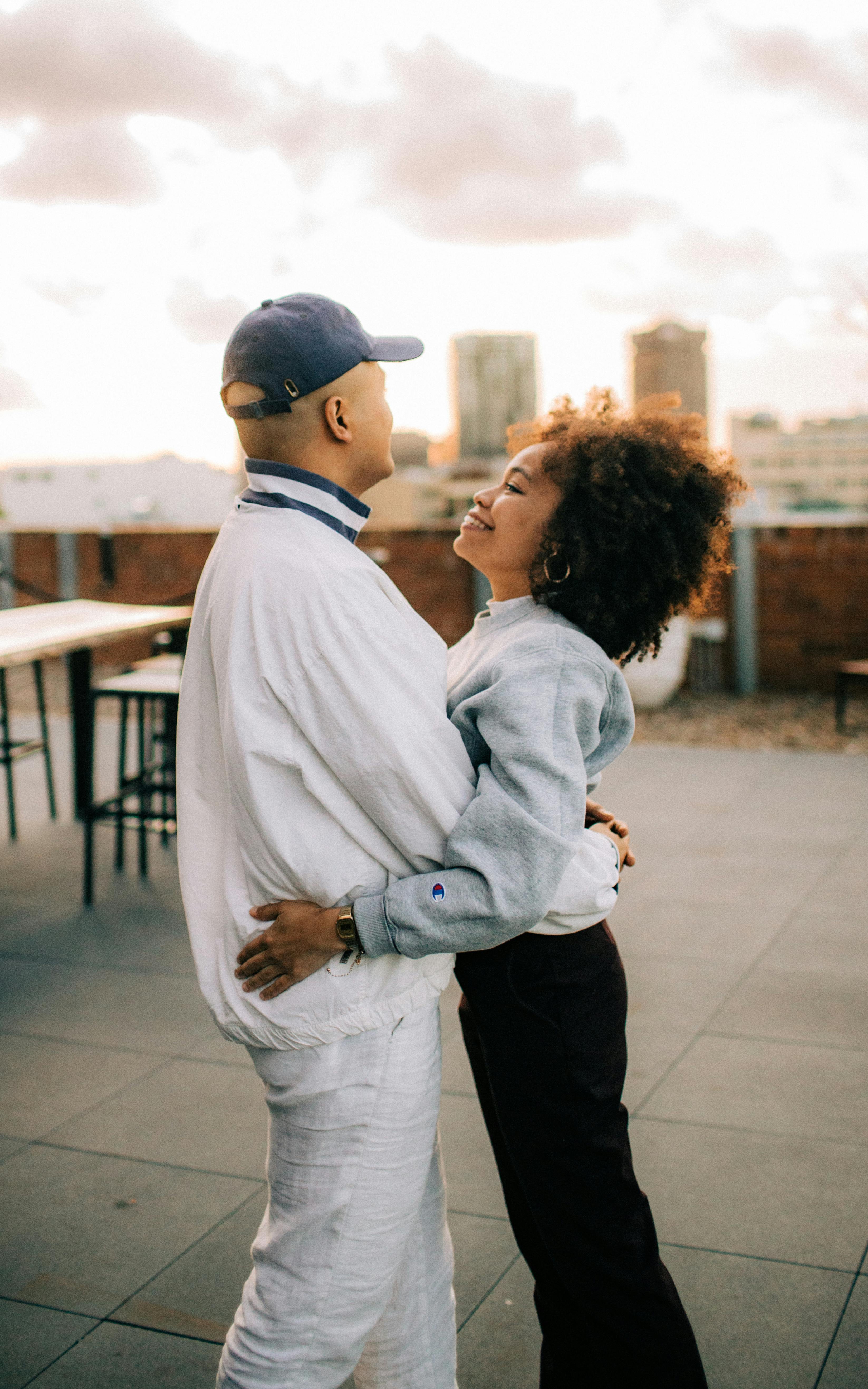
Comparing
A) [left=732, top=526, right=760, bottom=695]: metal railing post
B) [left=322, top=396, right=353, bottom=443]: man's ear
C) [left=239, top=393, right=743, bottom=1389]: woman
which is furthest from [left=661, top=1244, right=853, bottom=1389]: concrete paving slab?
[left=732, top=526, right=760, bottom=695]: metal railing post

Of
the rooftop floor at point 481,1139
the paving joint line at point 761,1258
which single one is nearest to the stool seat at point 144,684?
the rooftop floor at point 481,1139

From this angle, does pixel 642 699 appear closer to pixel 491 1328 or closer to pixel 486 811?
pixel 491 1328

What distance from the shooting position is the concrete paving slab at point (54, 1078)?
321 cm

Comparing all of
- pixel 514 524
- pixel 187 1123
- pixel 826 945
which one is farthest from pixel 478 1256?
pixel 826 945

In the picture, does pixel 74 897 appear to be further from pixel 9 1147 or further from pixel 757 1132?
pixel 757 1132

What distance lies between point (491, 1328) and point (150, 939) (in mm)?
2643

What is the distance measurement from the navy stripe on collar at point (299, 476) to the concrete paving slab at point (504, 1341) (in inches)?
60.7

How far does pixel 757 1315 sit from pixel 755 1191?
1.49 feet

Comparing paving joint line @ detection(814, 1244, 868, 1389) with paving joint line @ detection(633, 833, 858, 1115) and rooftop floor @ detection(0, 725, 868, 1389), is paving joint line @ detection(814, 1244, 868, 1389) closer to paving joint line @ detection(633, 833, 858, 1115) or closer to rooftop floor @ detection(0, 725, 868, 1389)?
rooftop floor @ detection(0, 725, 868, 1389)

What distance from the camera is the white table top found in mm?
4699

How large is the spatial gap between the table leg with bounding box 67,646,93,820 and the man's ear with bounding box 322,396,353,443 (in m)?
4.90

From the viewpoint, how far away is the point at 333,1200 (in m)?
1.49

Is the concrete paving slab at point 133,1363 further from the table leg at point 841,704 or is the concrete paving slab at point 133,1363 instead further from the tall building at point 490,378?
the tall building at point 490,378

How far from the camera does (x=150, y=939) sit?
15.2 ft
